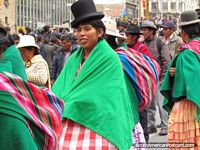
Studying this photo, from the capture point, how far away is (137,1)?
425ft

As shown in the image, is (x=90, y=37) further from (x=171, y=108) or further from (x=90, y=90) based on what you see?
(x=171, y=108)

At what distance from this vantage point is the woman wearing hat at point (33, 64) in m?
7.37

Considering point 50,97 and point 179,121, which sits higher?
point 50,97

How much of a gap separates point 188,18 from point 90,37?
181cm

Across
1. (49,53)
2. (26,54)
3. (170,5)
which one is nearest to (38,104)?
A: (26,54)

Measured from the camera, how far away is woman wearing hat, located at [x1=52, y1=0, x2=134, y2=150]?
15.1 ft

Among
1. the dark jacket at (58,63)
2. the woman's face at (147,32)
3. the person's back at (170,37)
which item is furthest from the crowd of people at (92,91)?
the dark jacket at (58,63)

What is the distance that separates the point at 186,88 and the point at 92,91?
1.75 metres

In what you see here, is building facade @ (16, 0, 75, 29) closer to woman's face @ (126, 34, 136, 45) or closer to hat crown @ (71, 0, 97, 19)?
woman's face @ (126, 34, 136, 45)

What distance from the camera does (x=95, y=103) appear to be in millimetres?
4590

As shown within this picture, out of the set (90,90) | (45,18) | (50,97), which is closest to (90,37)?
(90,90)

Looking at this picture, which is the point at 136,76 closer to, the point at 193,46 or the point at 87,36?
the point at 193,46

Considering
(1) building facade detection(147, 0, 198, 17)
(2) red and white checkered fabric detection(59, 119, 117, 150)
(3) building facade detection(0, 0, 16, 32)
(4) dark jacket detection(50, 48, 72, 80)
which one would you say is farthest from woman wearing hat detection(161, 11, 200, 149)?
(1) building facade detection(147, 0, 198, 17)

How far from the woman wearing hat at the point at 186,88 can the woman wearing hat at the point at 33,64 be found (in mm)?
1701
